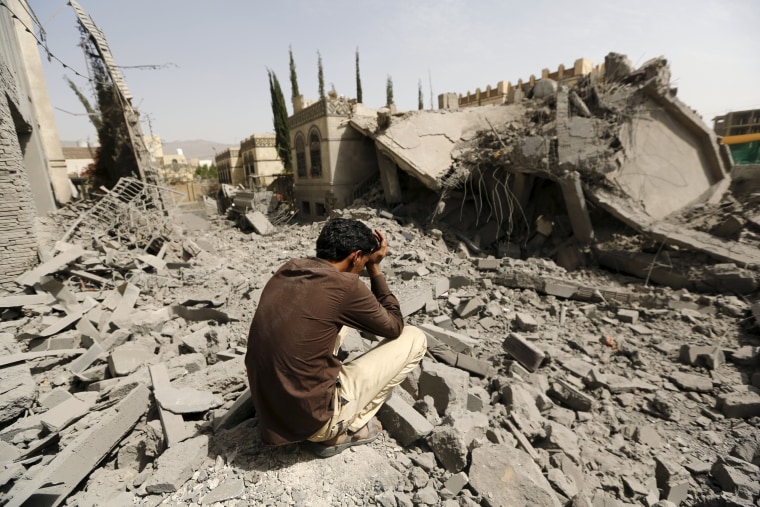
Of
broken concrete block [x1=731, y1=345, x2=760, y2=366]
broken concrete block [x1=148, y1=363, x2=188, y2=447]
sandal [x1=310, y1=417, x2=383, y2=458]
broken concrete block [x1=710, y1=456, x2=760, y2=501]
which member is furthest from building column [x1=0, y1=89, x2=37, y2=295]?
broken concrete block [x1=731, y1=345, x2=760, y2=366]

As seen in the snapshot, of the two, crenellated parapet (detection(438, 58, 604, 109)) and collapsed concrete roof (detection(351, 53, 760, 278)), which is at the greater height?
crenellated parapet (detection(438, 58, 604, 109))

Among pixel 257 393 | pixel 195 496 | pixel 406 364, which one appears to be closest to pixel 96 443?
pixel 195 496

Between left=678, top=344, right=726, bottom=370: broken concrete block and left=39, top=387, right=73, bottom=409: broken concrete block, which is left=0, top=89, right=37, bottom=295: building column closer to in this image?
left=39, top=387, right=73, bottom=409: broken concrete block

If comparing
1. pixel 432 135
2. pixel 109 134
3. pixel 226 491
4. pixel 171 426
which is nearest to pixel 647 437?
pixel 226 491

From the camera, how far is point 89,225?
815cm

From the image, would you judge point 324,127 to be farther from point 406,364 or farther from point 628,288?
point 406,364

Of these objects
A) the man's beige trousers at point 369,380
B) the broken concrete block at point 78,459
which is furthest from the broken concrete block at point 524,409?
the broken concrete block at point 78,459

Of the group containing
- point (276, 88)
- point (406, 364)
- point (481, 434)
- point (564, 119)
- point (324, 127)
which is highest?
point (276, 88)

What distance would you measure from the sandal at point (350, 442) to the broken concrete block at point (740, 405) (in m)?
3.36

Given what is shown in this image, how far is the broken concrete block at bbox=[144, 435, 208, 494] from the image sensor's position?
6.40 feet

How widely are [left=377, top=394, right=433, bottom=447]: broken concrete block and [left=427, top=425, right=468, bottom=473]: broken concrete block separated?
0.09 metres

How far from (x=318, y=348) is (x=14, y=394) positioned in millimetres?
2647

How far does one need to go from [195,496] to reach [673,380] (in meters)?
4.57

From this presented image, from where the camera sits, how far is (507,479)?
2.05 metres
